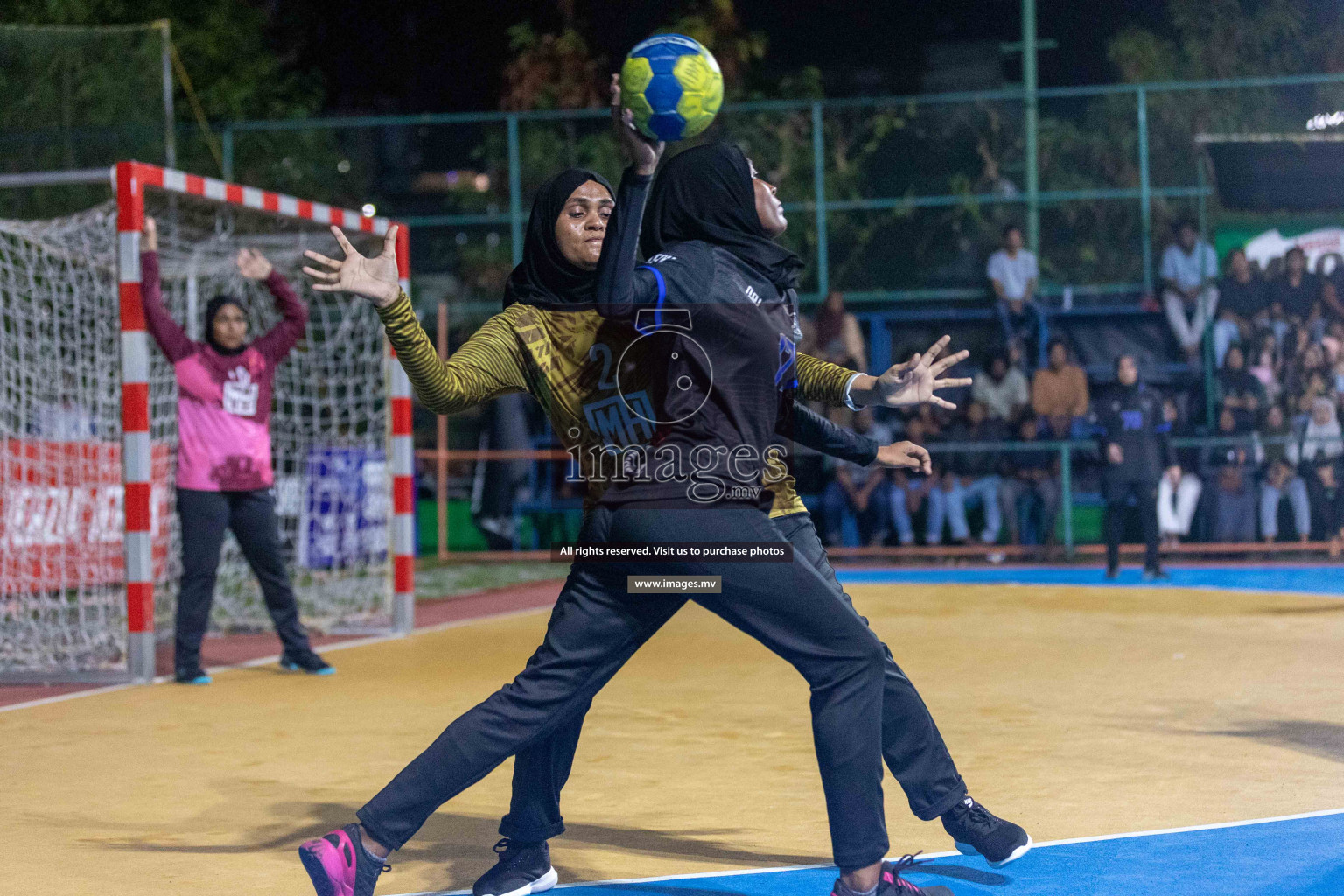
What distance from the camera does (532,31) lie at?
21625 millimetres

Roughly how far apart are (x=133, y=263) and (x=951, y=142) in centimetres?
1078

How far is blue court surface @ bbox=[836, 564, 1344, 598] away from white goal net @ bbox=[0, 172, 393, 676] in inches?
195

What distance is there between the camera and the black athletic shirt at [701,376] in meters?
4.02

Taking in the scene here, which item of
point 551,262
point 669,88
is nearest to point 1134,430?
point 551,262

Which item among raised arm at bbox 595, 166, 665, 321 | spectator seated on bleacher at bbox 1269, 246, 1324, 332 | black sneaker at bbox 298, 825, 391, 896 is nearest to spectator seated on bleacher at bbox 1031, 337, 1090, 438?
spectator seated on bleacher at bbox 1269, 246, 1324, 332

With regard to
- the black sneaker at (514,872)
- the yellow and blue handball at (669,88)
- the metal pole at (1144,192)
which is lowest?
the black sneaker at (514,872)

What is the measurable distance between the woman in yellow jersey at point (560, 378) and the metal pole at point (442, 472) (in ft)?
42.2

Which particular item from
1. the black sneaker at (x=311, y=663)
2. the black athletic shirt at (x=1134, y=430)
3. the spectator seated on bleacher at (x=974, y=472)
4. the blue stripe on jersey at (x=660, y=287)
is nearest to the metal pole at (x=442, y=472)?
the spectator seated on bleacher at (x=974, y=472)

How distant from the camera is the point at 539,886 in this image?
4699 millimetres

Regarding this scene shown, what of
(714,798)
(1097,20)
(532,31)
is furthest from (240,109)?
(714,798)

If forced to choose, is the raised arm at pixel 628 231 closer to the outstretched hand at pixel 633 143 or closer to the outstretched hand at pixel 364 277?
the outstretched hand at pixel 633 143

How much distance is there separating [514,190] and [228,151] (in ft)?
12.0

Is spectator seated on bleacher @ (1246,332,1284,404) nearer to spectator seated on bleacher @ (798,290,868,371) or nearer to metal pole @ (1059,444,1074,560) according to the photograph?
metal pole @ (1059,444,1074,560)

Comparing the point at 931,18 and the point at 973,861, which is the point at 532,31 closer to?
the point at 931,18
